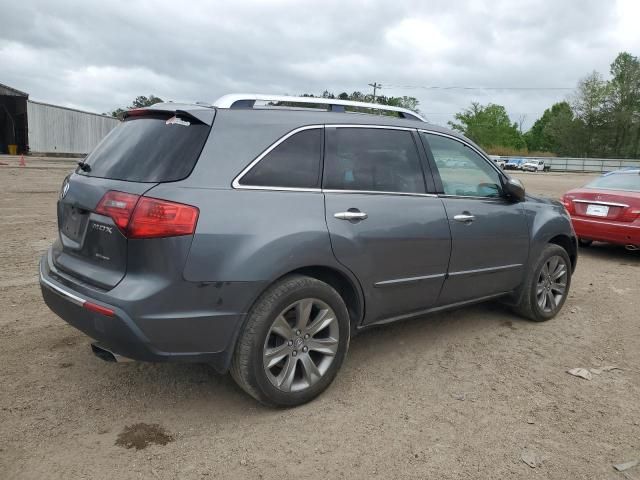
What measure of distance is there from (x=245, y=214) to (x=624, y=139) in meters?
88.6

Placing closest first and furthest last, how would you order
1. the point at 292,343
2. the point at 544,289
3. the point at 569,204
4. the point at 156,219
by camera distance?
1. the point at 156,219
2. the point at 292,343
3. the point at 544,289
4. the point at 569,204

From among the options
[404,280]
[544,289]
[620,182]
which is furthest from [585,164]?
[404,280]

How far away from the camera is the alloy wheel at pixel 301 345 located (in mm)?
3082

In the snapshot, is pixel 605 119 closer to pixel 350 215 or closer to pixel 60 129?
pixel 60 129

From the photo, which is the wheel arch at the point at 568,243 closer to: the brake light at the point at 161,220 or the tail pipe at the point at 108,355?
the brake light at the point at 161,220

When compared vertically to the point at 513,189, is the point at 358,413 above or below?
below

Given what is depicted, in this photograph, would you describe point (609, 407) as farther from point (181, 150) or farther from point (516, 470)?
point (181, 150)

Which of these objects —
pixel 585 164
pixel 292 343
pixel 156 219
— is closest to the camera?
pixel 156 219

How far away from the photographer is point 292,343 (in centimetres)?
315

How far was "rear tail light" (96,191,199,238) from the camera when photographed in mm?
2707

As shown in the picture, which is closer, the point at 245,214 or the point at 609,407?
the point at 245,214

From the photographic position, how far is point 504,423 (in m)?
3.13

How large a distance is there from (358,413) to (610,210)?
6.36 meters

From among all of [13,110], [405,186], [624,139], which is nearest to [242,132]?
[405,186]
